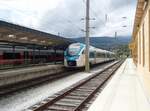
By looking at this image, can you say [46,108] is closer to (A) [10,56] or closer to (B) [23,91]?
(B) [23,91]

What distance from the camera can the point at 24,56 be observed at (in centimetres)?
3353

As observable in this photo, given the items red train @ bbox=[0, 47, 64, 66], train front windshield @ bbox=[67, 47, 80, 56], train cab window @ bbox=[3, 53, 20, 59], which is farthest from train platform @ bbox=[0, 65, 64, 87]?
train cab window @ bbox=[3, 53, 20, 59]

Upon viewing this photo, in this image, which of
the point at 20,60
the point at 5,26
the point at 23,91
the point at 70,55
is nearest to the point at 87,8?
the point at 70,55

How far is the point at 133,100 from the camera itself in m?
12.0

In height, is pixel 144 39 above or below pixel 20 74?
above

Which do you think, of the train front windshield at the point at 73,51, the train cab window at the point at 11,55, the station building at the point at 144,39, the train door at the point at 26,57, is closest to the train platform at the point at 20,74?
the train front windshield at the point at 73,51

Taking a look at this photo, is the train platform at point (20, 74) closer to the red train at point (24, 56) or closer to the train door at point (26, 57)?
the red train at point (24, 56)

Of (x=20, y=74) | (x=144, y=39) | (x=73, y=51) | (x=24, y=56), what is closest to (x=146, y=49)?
(x=144, y=39)

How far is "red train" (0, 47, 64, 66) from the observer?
28.0m

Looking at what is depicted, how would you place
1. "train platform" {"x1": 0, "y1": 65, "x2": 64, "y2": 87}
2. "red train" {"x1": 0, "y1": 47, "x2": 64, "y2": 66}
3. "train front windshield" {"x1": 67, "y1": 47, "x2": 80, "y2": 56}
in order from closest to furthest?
"train platform" {"x1": 0, "y1": 65, "x2": 64, "y2": 87}, "red train" {"x1": 0, "y1": 47, "x2": 64, "y2": 66}, "train front windshield" {"x1": 67, "y1": 47, "x2": 80, "y2": 56}

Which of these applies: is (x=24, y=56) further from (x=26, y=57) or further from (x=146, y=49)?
(x=146, y=49)

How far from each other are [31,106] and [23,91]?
4.23 meters

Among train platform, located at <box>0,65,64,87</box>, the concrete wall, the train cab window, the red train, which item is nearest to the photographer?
the concrete wall

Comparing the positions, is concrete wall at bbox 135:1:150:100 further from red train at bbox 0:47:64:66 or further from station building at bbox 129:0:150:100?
red train at bbox 0:47:64:66
